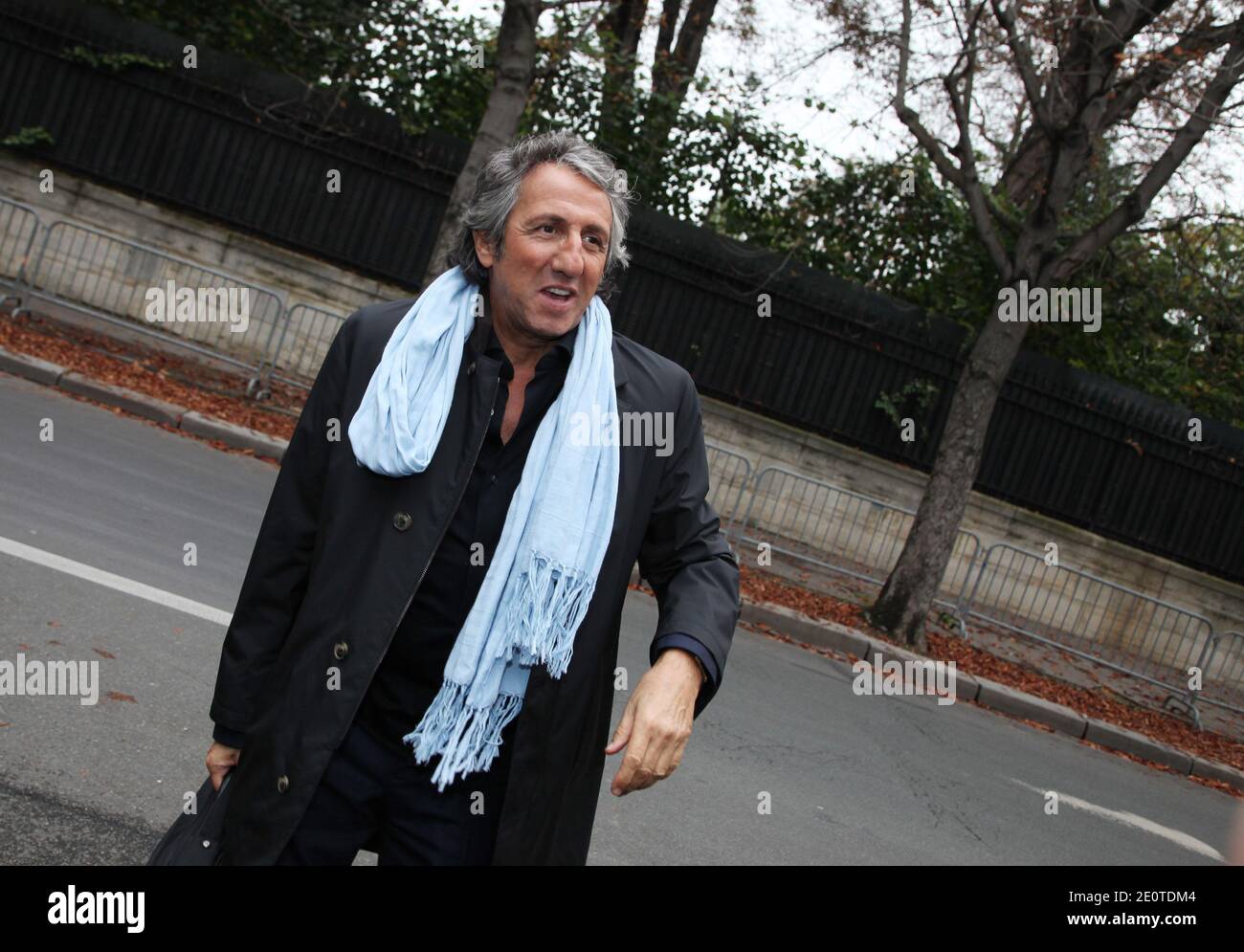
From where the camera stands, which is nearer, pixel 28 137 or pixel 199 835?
pixel 199 835

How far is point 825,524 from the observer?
13.5 meters

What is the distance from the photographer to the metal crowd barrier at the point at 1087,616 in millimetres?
12578

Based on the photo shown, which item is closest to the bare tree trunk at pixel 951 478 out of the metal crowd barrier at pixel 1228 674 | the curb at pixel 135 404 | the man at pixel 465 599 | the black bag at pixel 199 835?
the metal crowd barrier at pixel 1228 674

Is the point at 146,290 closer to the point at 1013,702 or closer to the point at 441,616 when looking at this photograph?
the point at 1013,702

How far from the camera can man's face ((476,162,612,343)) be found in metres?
2.50

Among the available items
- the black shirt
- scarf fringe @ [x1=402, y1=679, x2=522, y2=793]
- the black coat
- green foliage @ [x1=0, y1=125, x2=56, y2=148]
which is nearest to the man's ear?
the black coat

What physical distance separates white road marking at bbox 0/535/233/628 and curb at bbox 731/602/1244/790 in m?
5.14

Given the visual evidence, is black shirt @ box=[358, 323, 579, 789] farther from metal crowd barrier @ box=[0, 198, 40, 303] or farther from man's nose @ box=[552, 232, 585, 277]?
metal crowd barrier @ box=[0, 198, 40, 303]

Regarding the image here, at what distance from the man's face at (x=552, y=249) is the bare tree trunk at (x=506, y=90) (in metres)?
9.26

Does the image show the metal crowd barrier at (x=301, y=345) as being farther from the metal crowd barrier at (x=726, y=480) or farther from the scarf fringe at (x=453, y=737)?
the scarf fringe at (x=453, y=737)

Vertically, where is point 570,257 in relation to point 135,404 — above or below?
above

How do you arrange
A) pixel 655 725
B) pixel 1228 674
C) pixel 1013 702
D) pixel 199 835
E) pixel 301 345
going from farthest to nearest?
1. pixel 301 345
2. pixel 1228 674
3. pixel 1013 702
4. pixel 199 835
5. pixel 655 725

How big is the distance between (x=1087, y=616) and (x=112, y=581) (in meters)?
10.3

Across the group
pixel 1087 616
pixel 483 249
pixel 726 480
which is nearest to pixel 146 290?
pixel 726 480
